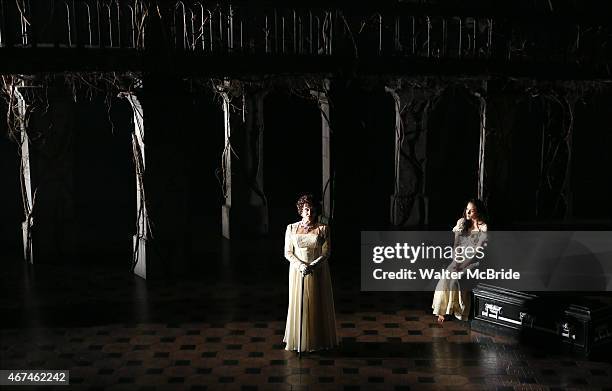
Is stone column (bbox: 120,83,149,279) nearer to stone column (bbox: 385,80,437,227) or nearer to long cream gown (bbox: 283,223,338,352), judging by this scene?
long cream gown (bbox: 283,223,338,352)

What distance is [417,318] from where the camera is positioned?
11125 millimetres

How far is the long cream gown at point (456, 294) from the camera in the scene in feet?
34.3

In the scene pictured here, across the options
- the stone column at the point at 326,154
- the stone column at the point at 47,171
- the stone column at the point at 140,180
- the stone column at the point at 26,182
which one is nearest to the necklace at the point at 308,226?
the stone column at the point at 140,180

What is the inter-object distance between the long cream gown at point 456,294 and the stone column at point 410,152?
5409 mm

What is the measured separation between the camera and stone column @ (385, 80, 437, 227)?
51.5 feet

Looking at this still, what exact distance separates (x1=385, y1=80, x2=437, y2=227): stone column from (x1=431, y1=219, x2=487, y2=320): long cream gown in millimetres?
5409

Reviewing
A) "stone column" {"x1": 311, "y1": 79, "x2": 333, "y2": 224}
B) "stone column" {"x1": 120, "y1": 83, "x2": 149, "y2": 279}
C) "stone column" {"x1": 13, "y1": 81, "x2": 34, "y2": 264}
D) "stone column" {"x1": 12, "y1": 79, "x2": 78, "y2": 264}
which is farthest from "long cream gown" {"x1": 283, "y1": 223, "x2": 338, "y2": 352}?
"stone column" {"x1": 13, "y1": 81, "x2": 34, "y2": 264}

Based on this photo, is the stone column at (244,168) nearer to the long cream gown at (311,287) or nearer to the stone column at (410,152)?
the stone column at (410,152)

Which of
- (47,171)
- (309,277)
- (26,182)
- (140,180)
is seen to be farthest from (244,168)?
(309,277)

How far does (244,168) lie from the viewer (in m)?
15.6

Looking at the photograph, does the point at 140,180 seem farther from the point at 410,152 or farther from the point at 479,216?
the point at 410,152

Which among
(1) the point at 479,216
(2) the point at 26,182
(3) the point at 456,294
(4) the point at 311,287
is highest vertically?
(2) the point at 26,182

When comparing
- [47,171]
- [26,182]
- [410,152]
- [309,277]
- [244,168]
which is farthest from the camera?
[410,152]

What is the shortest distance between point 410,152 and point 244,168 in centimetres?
317
